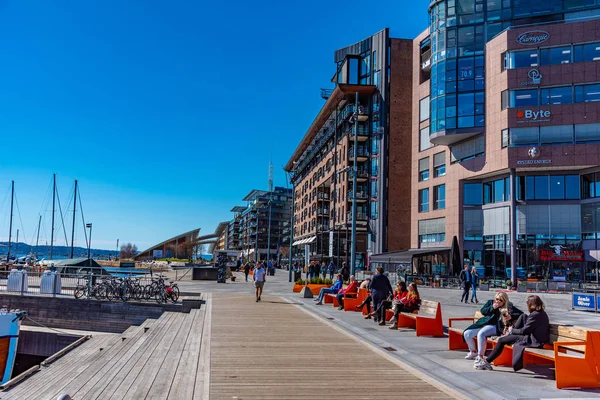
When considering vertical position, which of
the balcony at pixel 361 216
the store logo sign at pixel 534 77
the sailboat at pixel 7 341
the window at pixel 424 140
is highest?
the store logo sign at pixel 534 77

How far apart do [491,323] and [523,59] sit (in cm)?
3618

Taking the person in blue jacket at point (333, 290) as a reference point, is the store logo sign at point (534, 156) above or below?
above

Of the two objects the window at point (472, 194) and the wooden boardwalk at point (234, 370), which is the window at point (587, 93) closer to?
the window at point (472, 194)

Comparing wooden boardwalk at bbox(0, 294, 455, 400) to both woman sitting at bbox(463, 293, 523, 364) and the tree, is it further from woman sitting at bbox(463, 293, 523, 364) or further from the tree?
the tree

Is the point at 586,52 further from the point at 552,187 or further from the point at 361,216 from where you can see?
the point at 361,216

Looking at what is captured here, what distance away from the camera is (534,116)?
38.5 metres

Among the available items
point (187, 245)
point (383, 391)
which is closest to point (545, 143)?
point (383, 391)

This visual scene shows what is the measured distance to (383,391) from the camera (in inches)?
263

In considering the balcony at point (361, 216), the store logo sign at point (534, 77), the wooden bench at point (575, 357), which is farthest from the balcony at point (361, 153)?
the wooden bench at point (575, 357)

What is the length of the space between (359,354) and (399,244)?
49.5m

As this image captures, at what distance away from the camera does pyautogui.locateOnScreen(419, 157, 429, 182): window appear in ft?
167

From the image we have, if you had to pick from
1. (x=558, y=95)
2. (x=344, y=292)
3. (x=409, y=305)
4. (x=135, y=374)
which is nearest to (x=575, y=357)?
(x=409, y=305)

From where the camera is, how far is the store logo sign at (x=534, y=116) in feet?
125

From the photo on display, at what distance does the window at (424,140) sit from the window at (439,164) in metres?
1.88
